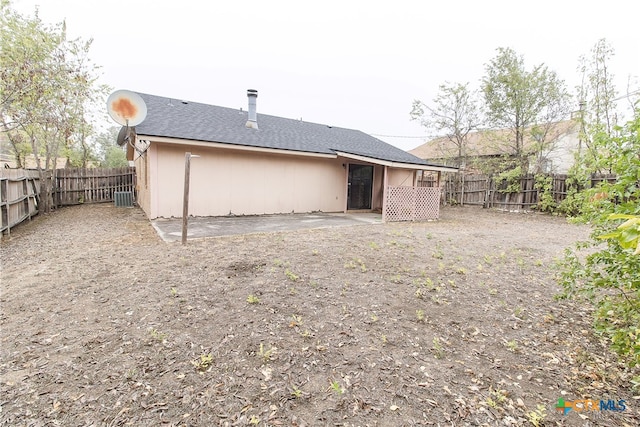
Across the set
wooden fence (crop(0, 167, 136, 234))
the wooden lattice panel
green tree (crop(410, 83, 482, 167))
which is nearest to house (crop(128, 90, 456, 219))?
the wooden lattice panel

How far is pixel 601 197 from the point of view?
263 centimetres

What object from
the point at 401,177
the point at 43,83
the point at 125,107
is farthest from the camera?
the point at 401,177

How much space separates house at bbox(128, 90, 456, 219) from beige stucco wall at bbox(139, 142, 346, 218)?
0.03 meters

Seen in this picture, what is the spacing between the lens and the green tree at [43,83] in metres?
6.77

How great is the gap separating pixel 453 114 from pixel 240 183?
483 inches

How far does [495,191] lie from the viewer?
560 inches

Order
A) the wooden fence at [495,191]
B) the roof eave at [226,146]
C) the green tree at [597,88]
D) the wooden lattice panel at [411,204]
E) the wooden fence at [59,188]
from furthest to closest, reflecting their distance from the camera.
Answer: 1. the wooden fence at [495,191]
2. the green tree at [597,88]
3. the wooden lattice panel at [411,204]
4. the roof eave at [226,146]
5. the wooden fence at [59,188]

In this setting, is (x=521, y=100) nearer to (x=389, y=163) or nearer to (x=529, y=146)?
(x=529, y=146)

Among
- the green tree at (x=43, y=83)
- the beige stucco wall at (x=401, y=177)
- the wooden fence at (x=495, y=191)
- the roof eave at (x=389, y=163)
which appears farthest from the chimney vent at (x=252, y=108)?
the wooden fence at (x=495, y=191)

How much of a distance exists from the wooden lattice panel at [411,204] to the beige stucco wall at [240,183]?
8.56 feet

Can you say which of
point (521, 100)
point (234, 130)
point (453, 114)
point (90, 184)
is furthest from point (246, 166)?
point (521, 100)

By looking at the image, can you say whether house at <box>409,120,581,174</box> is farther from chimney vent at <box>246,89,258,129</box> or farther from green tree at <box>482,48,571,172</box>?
chimney vent at <box>246,89,258,129</box>

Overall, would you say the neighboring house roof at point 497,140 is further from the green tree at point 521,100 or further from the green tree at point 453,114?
the green tree at point 453,114

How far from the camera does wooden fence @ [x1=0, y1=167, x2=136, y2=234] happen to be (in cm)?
660
